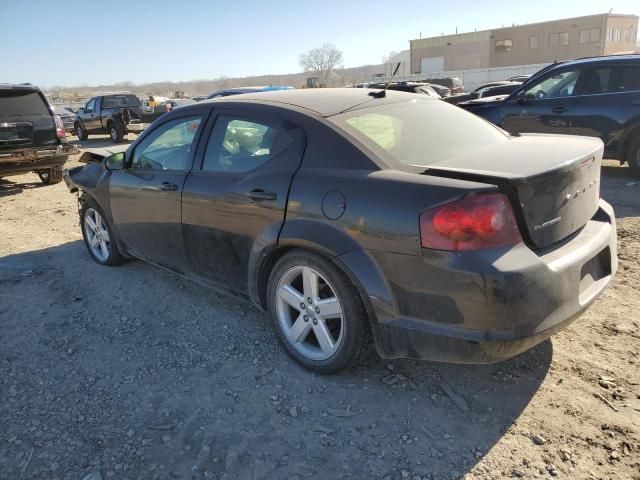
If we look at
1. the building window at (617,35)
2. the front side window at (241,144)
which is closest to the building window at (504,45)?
the building window at (617,35)

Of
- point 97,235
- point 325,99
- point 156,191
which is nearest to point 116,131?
point 97,235

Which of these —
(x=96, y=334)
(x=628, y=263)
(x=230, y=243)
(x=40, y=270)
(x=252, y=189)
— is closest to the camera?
(x=252, y=189)

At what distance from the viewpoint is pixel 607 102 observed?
7.60 m

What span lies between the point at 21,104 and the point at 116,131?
912 cm

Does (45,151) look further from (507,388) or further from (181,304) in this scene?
(507,388)

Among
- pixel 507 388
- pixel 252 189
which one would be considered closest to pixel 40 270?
pixel 252 189

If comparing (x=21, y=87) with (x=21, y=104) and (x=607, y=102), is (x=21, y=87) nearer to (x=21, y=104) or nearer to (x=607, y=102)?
(x=21, y=104)

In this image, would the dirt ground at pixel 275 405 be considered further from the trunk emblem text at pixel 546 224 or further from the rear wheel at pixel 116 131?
the rear wheel at pixel 116 131

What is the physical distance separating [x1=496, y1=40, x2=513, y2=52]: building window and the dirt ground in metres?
65.0

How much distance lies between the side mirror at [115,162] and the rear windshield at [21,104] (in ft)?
19.1

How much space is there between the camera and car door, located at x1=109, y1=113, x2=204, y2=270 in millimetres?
3826

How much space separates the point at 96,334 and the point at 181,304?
2.23 feet

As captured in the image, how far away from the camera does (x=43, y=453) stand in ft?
8.28

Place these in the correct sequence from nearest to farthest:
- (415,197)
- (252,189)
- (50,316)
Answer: (415,197) < (252,189) < (50,316)
